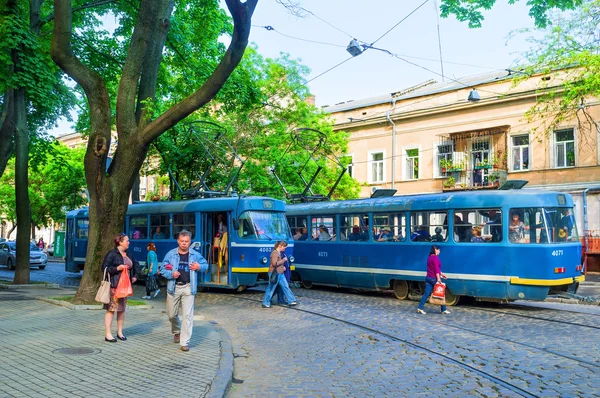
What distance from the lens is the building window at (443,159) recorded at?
3403cm

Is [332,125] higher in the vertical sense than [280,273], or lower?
higher

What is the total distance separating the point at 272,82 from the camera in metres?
34.7

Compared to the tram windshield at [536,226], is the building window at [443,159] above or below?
above

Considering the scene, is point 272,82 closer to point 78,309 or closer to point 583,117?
point 583,117

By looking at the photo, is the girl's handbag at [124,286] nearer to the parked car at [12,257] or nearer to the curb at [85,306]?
the curb at [85,306]

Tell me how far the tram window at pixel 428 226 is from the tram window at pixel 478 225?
1.30 ft

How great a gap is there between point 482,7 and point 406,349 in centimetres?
812

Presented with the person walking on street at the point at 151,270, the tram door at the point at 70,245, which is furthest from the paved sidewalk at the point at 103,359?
the tram door at the point at 70,245

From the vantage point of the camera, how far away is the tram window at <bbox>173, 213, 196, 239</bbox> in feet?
65.4

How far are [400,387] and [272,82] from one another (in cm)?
2865

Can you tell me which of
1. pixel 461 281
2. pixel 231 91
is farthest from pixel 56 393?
pixel 231 91

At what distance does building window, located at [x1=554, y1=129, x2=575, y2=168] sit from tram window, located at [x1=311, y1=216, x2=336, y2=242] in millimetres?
15372

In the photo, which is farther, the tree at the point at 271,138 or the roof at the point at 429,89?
the roof at the point at 429,89

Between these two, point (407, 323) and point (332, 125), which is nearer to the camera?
point (407, 323)
